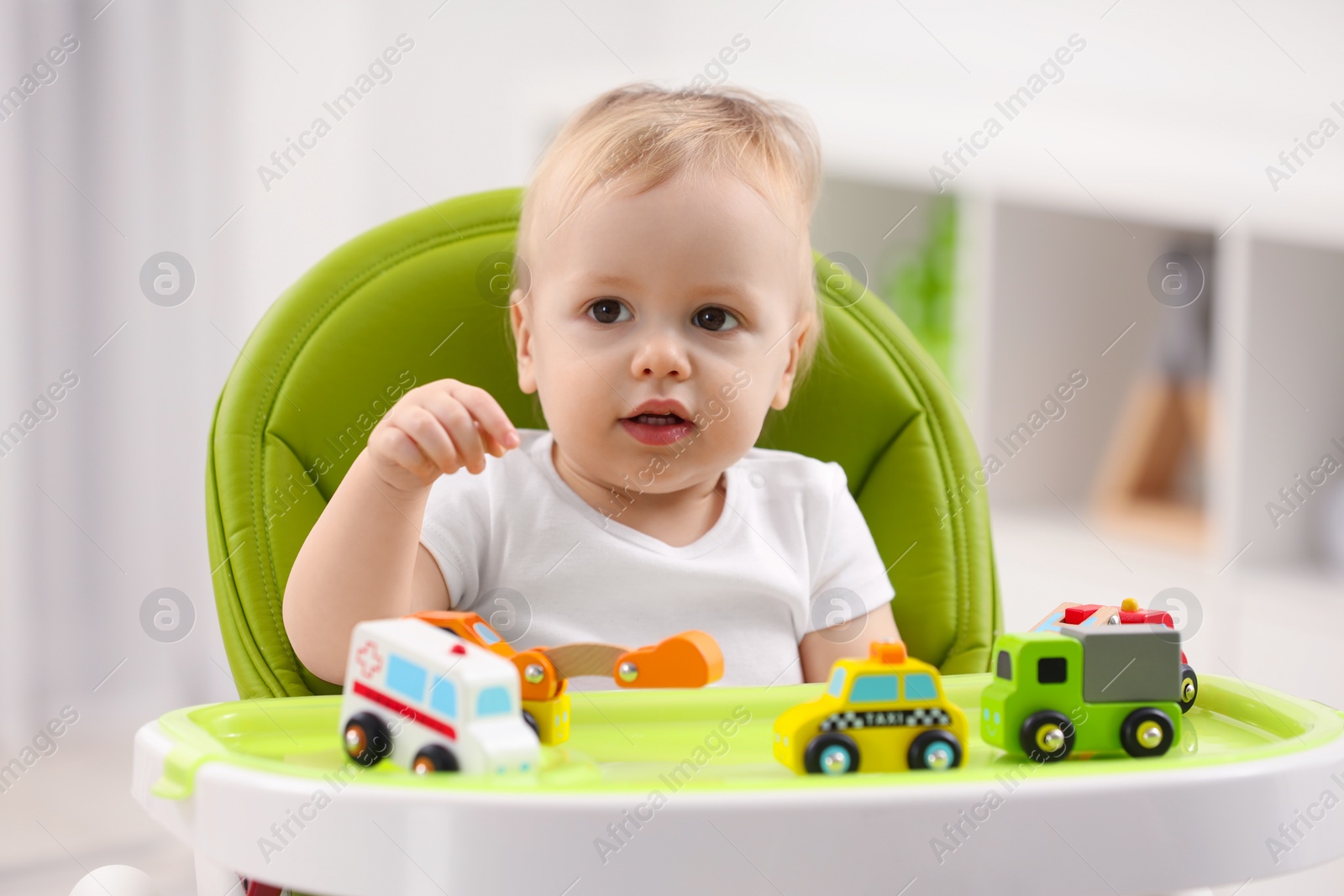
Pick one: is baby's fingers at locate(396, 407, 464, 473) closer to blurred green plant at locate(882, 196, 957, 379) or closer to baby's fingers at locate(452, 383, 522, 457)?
baby's fingers at locate(452, 383, 522, 457)

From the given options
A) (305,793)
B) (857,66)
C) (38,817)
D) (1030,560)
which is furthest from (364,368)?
(857,66)

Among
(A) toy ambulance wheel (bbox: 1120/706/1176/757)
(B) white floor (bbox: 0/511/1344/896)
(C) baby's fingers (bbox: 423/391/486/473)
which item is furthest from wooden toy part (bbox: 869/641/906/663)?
(B) white floor (bbox: 0/511/1344/896)

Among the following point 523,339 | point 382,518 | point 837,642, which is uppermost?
point 523,339

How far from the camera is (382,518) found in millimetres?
707

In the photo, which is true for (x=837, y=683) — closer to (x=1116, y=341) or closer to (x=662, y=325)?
(x=662, y=325)

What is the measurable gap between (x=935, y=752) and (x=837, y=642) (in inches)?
15.0

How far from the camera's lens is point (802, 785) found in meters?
0.49

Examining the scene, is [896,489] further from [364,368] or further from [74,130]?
[74,130]

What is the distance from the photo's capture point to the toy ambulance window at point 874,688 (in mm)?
546

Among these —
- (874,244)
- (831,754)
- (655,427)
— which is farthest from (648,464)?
(874,244)

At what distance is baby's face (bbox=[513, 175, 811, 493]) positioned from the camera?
79 centimetres

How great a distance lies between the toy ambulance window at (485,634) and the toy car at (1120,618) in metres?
0.28

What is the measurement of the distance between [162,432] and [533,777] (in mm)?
1965

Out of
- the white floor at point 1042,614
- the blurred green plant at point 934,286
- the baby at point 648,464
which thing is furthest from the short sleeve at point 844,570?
the blurred green plant at point 934,286
